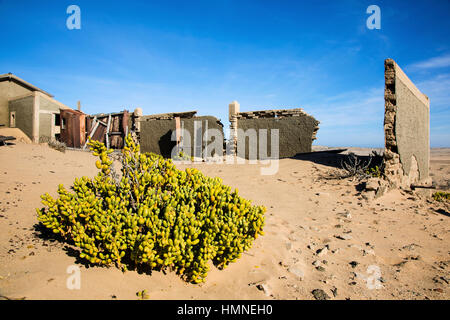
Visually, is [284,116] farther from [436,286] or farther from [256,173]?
[436,286]

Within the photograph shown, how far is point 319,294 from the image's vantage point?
97.2 inches

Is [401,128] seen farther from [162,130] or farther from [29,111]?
[29,111]

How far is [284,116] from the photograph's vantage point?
10906 mm

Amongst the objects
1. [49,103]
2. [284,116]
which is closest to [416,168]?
[284,116]

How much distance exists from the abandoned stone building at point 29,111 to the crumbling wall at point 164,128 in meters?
6.90

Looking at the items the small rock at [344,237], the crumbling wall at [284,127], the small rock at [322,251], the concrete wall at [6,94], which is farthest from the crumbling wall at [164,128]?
the concrete wall at [6,94]

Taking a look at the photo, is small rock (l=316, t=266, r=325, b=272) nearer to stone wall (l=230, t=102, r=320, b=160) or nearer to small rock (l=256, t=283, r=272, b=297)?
small rock (l=256, t=283, r=272, b=297)

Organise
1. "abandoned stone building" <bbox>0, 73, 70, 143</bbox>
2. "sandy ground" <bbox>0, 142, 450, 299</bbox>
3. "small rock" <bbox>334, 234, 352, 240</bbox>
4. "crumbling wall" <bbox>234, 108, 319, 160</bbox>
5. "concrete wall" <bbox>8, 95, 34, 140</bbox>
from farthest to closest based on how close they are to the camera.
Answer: "concrete wall" <bbox>8, 95, 34, 140</bbox>
"abandoned stone building" <bbox>0, 73, 70, 143</bbox>
"crumbling wall" <bbox>234, 108, 319, 160</bbox>
"small rock" <bbox>334, 234, 352, 240</bbox>
"sandy ground" <bbox>0, 142, 450, 299</bbox>

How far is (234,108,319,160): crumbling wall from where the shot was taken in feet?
34.4

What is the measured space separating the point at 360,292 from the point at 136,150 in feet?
10.4

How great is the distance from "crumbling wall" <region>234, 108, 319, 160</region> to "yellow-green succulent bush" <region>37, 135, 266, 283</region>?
8.32 m

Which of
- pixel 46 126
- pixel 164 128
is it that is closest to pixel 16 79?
pixel 46 126

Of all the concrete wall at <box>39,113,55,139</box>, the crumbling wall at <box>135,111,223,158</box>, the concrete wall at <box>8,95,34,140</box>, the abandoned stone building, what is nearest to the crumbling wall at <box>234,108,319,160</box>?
the crumbling wall at <box>135,111,223,158</box>

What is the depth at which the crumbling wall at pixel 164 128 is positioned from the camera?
39.0 feet
